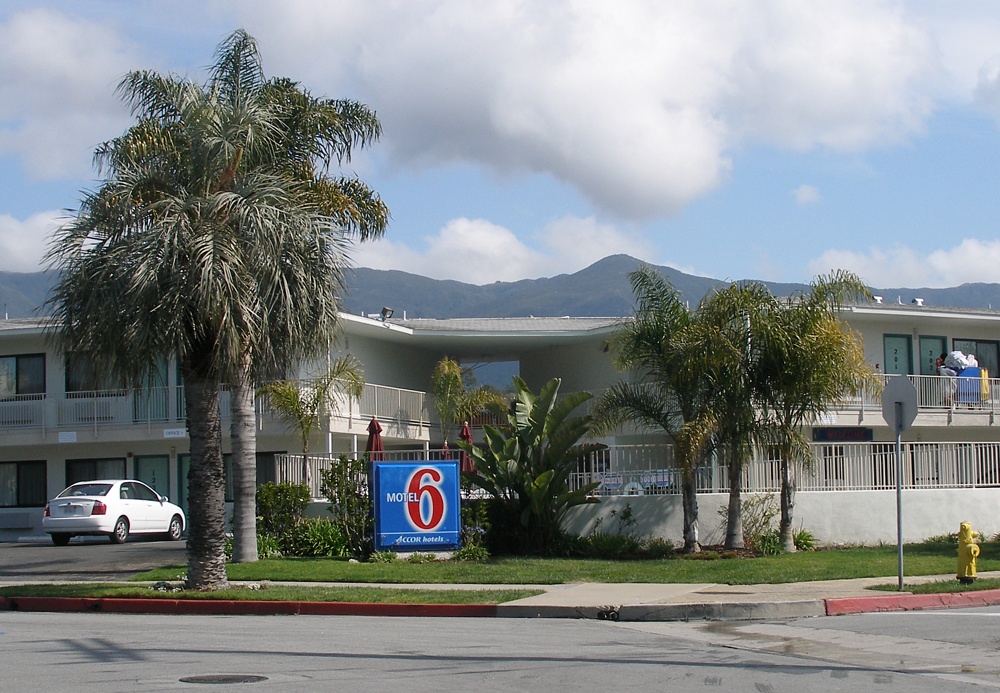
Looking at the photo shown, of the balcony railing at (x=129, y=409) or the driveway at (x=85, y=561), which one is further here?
the balcony railing at (x=129, y=409)

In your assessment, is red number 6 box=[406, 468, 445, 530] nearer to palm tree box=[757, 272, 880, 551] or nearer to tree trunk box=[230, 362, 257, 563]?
tree trunk box=[230, 362, 257, 563]

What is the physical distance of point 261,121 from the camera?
1681 cm

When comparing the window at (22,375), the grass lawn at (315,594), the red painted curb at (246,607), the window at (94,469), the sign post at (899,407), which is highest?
the window at (22,375)

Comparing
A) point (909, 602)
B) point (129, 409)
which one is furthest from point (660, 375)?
point (129, 409)

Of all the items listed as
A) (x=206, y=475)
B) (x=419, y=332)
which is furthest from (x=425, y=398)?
(x=206, y=475)

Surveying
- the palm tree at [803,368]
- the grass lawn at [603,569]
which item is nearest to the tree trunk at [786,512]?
the palm tree at [803,368]

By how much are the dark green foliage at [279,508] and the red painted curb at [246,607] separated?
601 centimetres

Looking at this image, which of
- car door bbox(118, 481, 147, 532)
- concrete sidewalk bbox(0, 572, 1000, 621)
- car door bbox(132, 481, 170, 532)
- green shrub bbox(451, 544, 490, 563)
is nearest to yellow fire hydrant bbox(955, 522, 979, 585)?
concrete sidewalk bbox(0, 572, 1000, 621)

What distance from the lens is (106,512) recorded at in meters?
27.2

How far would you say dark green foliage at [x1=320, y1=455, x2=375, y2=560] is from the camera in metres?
21.4

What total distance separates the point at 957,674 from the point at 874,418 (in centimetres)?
2320

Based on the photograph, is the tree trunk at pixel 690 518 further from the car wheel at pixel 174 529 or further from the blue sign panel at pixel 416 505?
the car wheel at pixel 174 529

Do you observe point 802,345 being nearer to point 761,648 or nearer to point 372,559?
point 372,559

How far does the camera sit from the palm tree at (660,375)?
69.1 ft
